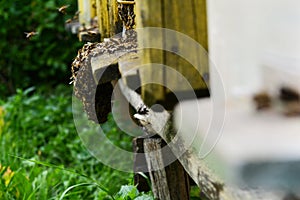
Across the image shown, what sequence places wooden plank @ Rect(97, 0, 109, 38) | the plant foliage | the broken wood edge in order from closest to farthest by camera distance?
the broken wood edge
wooden plank @ Rect(97, 0, 109, 38)
the plant foliage

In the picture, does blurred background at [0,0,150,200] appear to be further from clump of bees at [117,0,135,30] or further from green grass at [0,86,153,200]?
clump of bees at [117,0,135,30]

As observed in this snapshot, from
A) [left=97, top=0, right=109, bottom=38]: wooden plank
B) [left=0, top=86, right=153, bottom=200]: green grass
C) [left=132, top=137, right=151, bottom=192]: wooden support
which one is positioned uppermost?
[left=97, top=0, right=109, bottom=38]: wooden plank

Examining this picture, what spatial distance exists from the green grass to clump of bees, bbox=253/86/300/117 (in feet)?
2.18

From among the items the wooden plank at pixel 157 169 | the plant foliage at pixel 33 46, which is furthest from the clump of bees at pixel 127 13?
the plant foliage at pixel 33 46

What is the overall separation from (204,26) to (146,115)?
960mm

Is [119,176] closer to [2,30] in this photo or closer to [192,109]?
[192,109]

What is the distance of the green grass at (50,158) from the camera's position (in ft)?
11.4

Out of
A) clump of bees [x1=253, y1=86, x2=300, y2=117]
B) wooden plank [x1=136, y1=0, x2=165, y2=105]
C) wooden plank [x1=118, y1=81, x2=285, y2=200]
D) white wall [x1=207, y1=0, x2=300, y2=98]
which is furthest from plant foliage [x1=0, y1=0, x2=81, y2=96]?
wooden plank [x1=136, y1=0, x2=165, y2=105]

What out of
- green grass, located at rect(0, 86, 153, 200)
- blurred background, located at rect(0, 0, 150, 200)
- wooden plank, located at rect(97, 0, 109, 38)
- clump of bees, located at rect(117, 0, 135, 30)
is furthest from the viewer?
blurred background, located at rect(0, 0, 150, 200)

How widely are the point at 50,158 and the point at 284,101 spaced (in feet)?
9.09

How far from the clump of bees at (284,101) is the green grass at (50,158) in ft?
2.18

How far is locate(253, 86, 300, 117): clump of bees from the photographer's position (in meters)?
2.51

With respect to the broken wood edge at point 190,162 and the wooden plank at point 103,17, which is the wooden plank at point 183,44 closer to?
the broken wood edge at point 190,162

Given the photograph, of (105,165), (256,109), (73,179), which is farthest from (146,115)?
(105,165)
